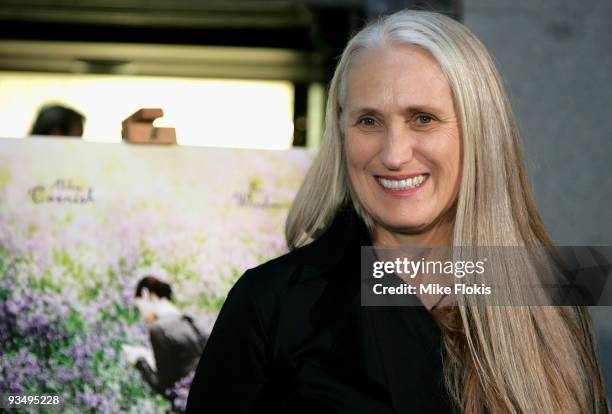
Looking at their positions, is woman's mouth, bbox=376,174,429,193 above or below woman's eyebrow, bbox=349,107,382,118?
below

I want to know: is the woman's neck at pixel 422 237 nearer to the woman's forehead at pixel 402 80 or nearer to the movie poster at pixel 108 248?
the woman's forehead at pixel 402 80

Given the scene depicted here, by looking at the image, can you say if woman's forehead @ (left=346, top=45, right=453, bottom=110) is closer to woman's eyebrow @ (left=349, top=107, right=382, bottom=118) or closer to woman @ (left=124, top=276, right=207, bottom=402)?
woman's eyebrow @ (left=349, top=107, right=382, bottom=118)

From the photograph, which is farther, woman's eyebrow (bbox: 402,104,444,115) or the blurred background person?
the blurred background person

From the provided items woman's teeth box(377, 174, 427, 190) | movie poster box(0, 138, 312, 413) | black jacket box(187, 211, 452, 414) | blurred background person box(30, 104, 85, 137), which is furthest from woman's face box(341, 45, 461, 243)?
blurred background person box(30, 104, 85, 137)

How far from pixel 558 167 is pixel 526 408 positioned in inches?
64.8

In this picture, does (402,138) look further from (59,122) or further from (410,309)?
(59,122)

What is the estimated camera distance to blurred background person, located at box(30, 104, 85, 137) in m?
3.29

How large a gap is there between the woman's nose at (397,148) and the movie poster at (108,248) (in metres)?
0.74

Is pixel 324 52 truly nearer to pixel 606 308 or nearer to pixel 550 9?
pixel 550 9

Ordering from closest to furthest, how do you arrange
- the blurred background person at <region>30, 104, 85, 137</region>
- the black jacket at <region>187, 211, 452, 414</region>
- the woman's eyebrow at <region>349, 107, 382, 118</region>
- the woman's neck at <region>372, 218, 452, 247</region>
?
the black jacket at <region>187, 211, 452, 414</region> → the woman's eyebrow at <region>349, 107, 382, 118</region> → the woman's neck at <region>372, 218, 452, 247</region> → the blurred background person at <region>30, 104, 85, 137</region>

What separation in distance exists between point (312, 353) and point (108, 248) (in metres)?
0.88

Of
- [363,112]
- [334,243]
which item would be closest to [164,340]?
[334,243]

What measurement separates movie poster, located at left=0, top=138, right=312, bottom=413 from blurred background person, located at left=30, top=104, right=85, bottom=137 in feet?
2.37

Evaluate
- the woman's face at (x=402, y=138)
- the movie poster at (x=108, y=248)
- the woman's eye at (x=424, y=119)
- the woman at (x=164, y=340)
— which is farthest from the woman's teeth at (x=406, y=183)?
the woman at (x=164, y=340)
